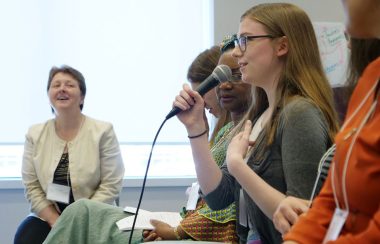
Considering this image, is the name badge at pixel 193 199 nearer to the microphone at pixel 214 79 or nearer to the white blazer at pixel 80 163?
the microphone at pixel 214 79

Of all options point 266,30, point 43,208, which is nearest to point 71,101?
point 43,208

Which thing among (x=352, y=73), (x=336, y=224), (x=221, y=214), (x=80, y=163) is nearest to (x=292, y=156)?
(x=352, y=73)

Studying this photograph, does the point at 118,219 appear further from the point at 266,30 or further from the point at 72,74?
the point at 72,74

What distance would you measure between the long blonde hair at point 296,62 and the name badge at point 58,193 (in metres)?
1.76

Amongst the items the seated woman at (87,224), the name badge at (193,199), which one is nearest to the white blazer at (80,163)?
the seated woman at (87,224)

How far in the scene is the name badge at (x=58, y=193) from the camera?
2992 millimetres

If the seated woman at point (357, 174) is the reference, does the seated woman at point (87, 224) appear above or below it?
below

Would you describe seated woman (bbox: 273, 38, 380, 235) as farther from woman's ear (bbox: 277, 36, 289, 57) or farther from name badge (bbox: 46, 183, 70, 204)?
name badge (bbox: 46, 183, 70, 204)

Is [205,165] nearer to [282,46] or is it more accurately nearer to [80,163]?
[282,46]

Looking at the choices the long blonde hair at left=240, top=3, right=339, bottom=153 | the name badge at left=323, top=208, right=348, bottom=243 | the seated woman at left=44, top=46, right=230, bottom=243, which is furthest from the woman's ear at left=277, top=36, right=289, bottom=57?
the seated woman at left=44, top=46, right=230, bottom=243

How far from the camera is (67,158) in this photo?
3092 mm

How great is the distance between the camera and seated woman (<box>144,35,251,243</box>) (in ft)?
6.48

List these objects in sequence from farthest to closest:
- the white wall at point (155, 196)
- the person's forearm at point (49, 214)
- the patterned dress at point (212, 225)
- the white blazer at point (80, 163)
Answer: the white wall at point (155, 196), the white blazer at point (80, 163), the person's forearm at point (49, 214), the patterned dress at point (212, 225)

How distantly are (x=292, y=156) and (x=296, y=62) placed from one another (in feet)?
1.04
